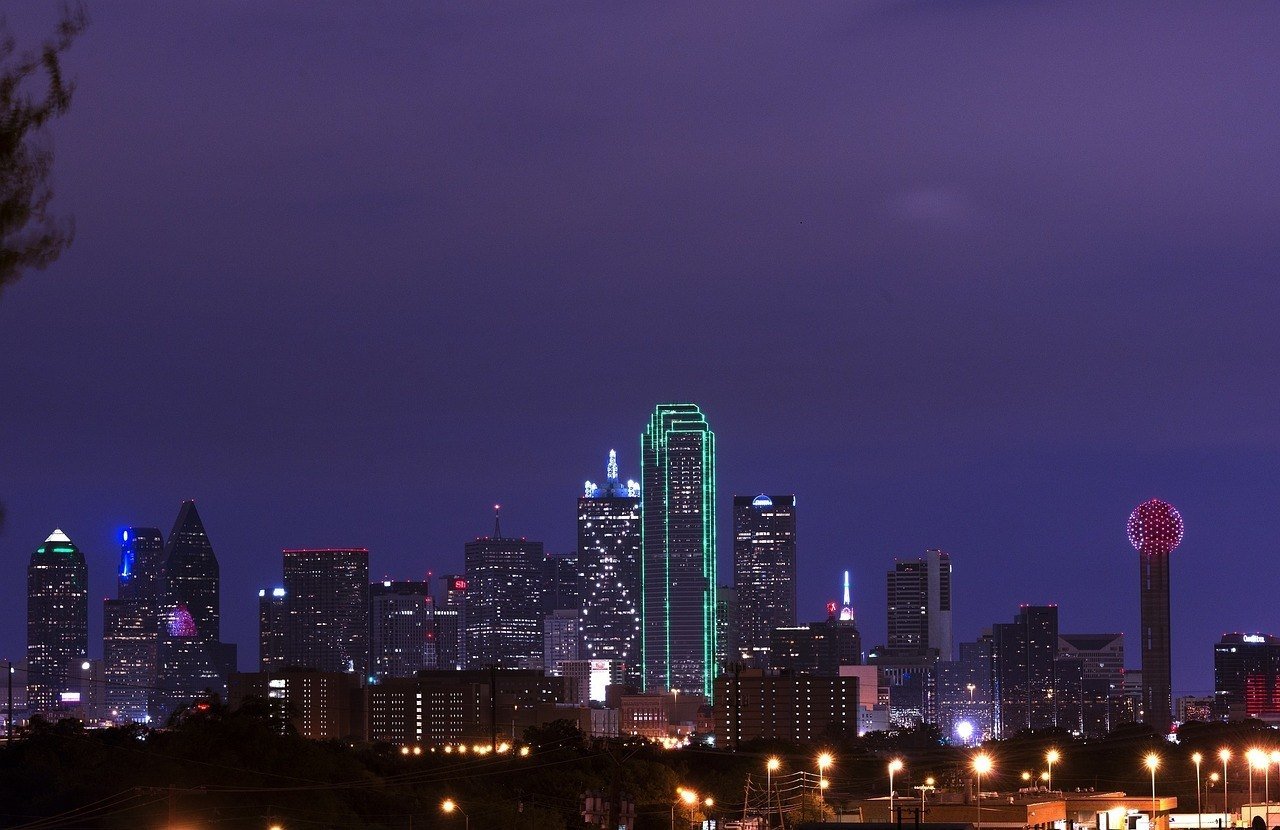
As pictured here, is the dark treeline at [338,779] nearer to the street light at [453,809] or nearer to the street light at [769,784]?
the street light at [453,809]

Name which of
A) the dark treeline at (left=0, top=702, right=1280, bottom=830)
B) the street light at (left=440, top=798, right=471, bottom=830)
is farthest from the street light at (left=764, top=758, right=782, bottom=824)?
the street light at (left=440, top=798, right=471, bottom=830)

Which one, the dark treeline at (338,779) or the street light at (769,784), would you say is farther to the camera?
the street light at (769,784)

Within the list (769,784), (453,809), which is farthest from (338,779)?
(769,784)

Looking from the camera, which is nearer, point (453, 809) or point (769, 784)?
point (769, 784)

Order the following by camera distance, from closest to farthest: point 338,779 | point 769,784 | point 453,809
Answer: point 769,784 < point 453,809 < point 338,779

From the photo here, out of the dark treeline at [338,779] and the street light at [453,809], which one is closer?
the dark treeline at [338,779]

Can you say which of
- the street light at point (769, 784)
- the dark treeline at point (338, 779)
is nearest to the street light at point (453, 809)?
the dark treeline at point (338, 779)

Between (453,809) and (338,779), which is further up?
(338,779)

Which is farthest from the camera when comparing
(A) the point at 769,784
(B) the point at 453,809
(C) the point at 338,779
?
(C) the point at 338,779

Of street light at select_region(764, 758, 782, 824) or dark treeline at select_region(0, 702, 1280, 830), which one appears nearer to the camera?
dark treeline at select_region(0, 702, 1280, 830)

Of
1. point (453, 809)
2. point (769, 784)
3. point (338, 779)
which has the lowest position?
point (453, 809)

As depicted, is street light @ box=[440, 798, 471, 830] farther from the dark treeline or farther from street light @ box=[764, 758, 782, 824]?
street light @ box=[764, 758, 782, 824]

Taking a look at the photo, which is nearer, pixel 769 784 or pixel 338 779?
pixel 769 784

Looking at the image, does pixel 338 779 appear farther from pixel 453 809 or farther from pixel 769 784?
pixel 769 784
